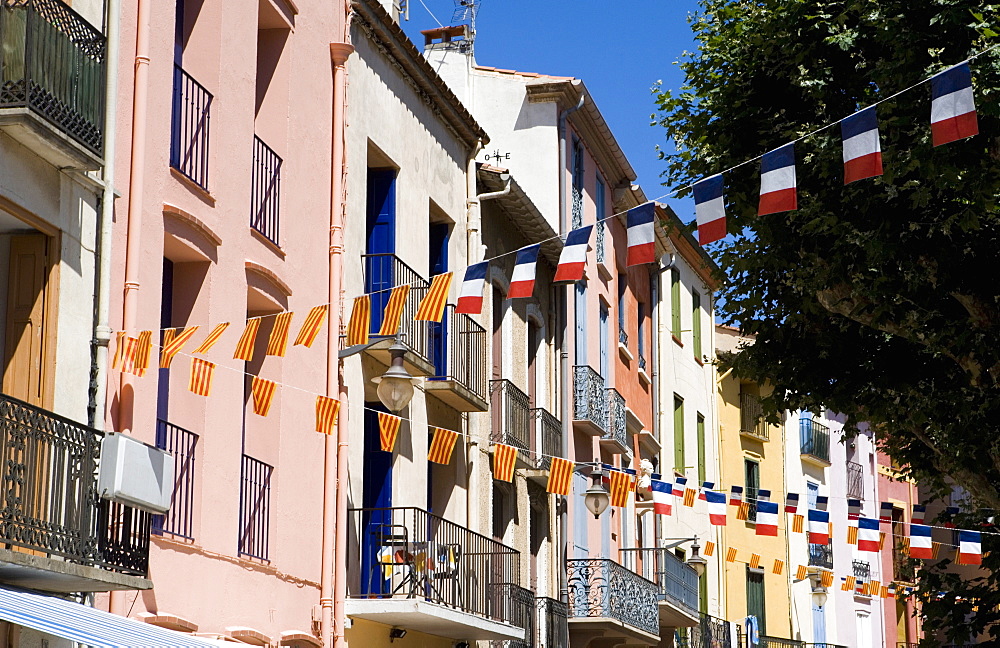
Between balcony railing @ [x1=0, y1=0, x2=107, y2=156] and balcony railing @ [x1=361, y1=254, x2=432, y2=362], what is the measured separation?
6016 millimetres

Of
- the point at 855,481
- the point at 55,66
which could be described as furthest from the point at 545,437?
the point at 855,481

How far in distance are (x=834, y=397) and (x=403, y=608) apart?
5207 mm

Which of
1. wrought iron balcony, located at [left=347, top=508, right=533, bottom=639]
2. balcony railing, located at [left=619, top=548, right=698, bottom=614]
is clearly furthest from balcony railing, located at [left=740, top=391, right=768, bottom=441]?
wrought iron balcony, located at [left=347, top=508, right=533, bottom=639]

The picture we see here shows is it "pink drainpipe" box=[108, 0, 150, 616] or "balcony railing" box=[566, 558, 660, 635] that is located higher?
"pink drainpipe" box=[108, 0, 150, 616]

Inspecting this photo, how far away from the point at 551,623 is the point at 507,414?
144 inches

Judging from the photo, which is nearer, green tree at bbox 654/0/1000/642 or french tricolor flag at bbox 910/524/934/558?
green tree at bbox 654/0/1000/642

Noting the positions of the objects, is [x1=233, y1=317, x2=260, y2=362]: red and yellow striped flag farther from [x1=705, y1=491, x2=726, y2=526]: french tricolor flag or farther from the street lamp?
[x1=705, y1=491, x2=726, y2=526]: french tricolor flag

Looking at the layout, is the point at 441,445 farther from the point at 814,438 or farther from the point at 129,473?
the point at 814,438

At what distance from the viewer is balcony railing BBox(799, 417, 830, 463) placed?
136 feet

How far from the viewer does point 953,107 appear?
11883 mm

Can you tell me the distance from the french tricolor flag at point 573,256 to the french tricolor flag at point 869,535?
11258 mm

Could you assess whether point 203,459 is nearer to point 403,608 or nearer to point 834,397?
point 403,608

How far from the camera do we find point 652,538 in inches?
1211

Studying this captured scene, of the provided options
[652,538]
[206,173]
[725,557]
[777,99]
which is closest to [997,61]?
[777,99]
